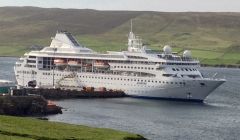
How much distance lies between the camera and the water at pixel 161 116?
66062 millimetres

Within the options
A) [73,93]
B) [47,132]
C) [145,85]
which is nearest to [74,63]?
[73,93]

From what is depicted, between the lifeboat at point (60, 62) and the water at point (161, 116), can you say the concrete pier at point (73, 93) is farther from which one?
the lifeboat at point (60, 62)

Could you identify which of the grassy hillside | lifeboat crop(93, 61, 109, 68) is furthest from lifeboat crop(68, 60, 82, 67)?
the grassy hillside

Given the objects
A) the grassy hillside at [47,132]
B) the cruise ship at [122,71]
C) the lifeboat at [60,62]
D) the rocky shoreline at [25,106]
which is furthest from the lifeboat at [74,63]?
the grassy hillside at [47,132]

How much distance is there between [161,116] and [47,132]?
35900 mm

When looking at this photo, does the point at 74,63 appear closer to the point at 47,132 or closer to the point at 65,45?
the point at 65,45

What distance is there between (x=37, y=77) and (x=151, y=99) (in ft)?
83.1

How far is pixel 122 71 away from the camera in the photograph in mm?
108438

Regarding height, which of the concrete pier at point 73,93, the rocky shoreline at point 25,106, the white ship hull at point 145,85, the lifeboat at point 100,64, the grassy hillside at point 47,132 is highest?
the lifeboat at point 100,64

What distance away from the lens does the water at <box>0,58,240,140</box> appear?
66.1 metres

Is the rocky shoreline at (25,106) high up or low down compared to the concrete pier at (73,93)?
down

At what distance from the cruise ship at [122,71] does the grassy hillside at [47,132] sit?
50.9 meters

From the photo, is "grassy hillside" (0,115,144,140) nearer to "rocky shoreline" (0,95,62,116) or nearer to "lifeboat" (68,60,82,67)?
"rocky shoreline" (0,95,62,116)

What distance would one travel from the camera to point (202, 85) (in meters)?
101
